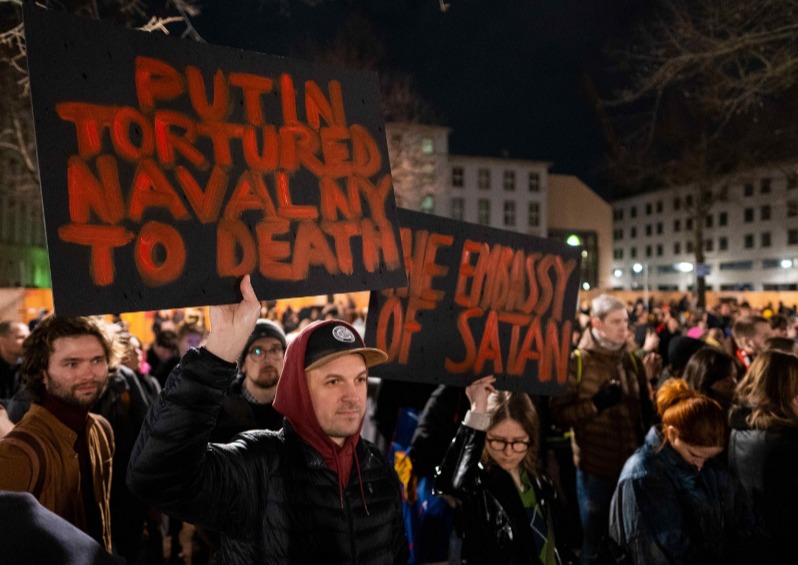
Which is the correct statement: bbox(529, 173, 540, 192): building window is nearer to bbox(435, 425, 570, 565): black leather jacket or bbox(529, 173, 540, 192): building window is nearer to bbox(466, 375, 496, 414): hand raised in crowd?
bbox(466, 375, 496, 414): hand raised in crowd

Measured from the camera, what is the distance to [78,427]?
291cm

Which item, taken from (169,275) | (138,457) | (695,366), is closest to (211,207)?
(169,275)

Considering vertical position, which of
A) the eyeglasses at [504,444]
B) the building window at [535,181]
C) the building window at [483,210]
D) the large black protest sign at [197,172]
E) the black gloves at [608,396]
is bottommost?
the black gloves at [608,396]

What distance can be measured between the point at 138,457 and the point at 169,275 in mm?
584

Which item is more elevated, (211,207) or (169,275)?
(211,207)

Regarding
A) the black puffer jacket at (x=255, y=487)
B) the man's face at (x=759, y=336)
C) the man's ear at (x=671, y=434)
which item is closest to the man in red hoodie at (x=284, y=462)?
the black puffer jacket at (x=255, y=487)

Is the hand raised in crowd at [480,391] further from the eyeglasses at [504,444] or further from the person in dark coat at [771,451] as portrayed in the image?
the person in dark coat at [771,451]

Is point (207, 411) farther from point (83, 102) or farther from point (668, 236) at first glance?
point (668, 236)

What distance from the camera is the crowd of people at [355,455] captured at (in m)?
1.87

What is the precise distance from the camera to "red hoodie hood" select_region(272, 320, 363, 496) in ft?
7.11

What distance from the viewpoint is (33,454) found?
2.59 meters

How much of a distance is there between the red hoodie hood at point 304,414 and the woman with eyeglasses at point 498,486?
1.01 m

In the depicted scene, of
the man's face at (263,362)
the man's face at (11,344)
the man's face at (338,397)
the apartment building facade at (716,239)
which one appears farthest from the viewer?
the apartment building facade at (716,239)

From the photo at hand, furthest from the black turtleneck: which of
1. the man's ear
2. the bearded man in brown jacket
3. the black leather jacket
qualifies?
the man's ear
